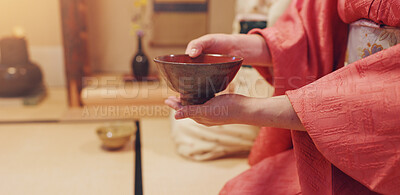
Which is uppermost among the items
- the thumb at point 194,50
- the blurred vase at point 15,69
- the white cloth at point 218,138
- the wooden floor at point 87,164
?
the thumb at point 194,50

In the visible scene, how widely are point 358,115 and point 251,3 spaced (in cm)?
128

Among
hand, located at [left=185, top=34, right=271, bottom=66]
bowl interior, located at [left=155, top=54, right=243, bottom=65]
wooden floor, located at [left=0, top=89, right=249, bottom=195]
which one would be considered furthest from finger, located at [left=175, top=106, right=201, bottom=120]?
wooden floor, located at [left=0, top=89, right=249, bottom=195]

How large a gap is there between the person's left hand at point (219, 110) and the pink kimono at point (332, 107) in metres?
0.15

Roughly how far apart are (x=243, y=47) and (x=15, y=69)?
214cm

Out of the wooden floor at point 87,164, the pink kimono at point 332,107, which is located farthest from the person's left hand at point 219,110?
A: the wooden floor at point 87,164

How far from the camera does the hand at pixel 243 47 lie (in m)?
1.32

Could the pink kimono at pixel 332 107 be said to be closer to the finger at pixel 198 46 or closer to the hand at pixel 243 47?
the hand at pixel 243 47

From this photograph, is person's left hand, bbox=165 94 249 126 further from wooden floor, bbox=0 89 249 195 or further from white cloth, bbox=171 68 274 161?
white cloth, bbox=171 68 274 161

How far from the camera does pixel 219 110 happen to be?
993mm

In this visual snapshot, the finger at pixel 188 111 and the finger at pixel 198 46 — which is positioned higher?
the finger at pixel 198 46

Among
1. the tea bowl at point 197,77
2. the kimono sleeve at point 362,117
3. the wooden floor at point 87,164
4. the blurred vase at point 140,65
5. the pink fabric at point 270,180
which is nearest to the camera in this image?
the kimono sleeve at point 362,117

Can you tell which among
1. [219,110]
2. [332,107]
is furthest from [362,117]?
[219,110]

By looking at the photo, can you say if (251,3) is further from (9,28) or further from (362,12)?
(9,28)

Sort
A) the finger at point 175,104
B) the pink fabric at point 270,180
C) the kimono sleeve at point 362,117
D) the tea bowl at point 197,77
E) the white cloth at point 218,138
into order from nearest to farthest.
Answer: the kimono sleeve at point 362,117, the tea bowl at point 197,77, the finger at point 175,104, the pink fabric at point 270,180, the white cloth at point 218,138
